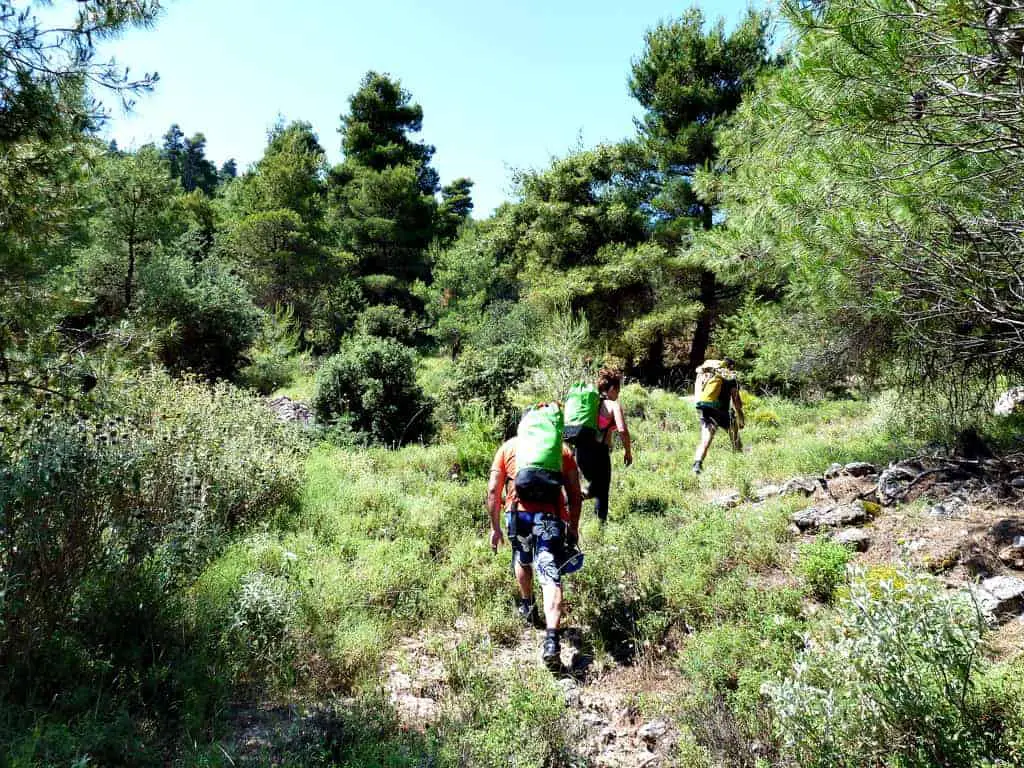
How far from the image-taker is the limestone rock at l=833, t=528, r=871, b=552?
4.45 metres

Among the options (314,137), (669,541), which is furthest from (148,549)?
(314,137)

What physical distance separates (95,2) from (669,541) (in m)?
6.48

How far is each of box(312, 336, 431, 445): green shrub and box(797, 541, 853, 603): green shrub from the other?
7536mm

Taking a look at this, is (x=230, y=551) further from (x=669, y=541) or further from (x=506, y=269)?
(x=506, y=269)

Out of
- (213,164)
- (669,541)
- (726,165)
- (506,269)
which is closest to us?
(669,541)

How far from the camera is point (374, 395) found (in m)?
10.5

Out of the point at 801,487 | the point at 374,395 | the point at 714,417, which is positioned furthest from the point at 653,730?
the point at 374,395

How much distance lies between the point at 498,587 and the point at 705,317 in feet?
49.7

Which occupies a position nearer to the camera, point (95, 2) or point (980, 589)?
point (980, 589)

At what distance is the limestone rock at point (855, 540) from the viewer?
14.6 ft

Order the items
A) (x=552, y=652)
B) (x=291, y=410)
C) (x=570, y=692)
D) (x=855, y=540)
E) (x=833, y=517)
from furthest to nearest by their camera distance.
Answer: (x=291, y=410), (x=833, y=517), (x=855, y=540), (x=552, y=652), (x=570, y=692)

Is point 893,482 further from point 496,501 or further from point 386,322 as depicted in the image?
point 386,322

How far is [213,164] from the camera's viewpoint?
185 ft

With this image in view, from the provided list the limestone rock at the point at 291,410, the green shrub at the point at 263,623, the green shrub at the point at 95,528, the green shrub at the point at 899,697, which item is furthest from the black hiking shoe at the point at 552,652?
the limestone rock at the point at 291,410
